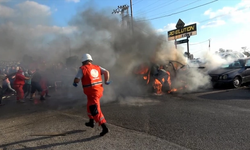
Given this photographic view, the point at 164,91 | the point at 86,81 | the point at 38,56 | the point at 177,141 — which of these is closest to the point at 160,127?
the point at 177,141

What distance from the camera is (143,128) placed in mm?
4379

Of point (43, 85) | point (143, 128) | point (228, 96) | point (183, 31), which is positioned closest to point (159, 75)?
point (228, 96)

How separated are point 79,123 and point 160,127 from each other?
1.98m

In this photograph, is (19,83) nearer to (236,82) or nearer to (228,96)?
(228,96)

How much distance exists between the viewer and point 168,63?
10055mm

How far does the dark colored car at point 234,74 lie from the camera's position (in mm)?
9336

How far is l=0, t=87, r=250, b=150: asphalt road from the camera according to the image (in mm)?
3574

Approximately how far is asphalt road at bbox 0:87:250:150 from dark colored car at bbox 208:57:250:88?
2956mm

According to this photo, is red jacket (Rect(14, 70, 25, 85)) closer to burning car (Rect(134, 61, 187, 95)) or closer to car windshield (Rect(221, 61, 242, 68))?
burning car (Rect(134, 61, 187, 95))

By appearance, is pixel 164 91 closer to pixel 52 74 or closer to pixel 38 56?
pixel 52 74

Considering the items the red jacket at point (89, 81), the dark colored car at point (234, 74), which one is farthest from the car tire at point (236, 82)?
the red jacket at point (89, 81)

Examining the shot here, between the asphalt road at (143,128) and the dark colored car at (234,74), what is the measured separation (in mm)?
2956

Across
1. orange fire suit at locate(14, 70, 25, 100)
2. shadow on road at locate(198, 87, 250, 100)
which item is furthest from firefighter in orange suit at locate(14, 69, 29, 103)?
shadow on road at locate(198, 87, 250, 100)

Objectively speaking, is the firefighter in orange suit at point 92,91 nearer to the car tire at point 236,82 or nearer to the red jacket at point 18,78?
the red jacket at point 18,78
